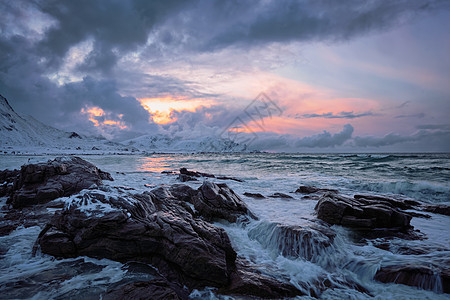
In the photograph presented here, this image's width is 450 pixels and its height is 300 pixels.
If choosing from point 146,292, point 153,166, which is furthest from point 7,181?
point 153,166

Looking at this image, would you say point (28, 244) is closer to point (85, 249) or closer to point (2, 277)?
point (2, 277)

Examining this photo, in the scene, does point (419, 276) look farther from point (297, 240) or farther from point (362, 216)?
point (362, 216)

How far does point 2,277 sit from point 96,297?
2.29 m

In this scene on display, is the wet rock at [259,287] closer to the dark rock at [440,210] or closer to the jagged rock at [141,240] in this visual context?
A: the jagged rock at [141,240]

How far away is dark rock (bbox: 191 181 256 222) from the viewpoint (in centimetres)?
849

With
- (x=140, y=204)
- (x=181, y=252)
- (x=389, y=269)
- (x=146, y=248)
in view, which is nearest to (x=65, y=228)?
(x=140, y=204)

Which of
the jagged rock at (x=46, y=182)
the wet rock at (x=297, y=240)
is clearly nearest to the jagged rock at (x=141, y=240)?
the wet rock at (x=297, y=240)

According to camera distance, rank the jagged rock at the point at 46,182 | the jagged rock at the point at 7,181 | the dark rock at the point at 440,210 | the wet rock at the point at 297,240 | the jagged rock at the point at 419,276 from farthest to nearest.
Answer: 1. the jagged rock at the point at 7,181
2. the dark rock at the point at 440,210
3. the jagged rock at the point at 46,182
4. the wet rock at the point at 297,240
5. the jagged rock at the point at 419,276

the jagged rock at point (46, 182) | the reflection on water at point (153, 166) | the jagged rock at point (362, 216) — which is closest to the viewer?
the jagged rock at point (362, 216)

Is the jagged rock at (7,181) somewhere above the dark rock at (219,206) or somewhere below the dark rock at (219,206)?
above

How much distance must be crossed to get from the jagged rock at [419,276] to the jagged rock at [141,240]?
3667 mm

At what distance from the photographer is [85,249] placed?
5.32 meters

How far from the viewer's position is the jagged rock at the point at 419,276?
4.71m

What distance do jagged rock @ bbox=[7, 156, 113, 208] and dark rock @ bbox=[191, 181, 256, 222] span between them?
6658 millimetres
